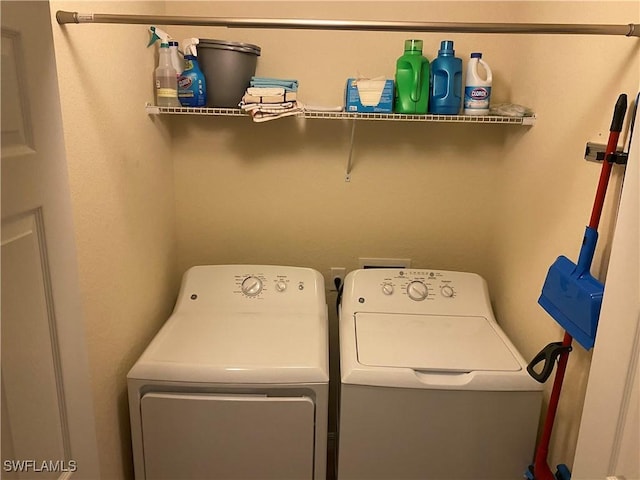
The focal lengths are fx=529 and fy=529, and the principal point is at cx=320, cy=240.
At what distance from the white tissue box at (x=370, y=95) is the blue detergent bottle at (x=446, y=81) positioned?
16 cm

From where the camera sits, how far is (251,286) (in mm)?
2078

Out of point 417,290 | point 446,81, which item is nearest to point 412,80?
point 446,81

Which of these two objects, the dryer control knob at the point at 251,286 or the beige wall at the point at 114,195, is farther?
the dryer control knob at the point at 251,286

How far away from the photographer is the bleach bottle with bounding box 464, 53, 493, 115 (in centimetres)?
192

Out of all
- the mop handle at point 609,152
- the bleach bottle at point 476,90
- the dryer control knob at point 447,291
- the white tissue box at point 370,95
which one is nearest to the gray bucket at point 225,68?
the white tissue box at point 370,95

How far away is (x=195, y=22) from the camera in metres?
1.32

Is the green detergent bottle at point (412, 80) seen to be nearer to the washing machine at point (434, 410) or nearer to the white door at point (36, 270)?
the washing machine at point (434, 410)

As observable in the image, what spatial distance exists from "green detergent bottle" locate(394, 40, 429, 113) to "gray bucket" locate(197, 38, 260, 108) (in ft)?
1.79

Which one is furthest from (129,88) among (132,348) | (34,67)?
(132,348)

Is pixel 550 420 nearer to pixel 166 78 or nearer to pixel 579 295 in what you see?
pixel 579 295

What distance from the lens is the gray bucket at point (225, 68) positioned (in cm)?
190

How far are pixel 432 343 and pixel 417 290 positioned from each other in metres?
0.31

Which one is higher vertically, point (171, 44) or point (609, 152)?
point (171, 44)

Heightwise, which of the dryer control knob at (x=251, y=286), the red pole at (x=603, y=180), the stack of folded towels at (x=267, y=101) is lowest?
the dryer control knob at (x=251, y=286)
